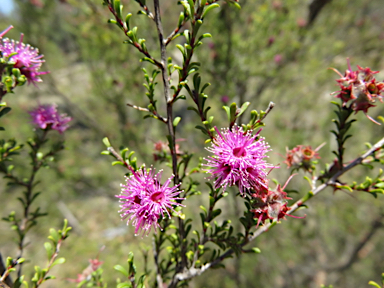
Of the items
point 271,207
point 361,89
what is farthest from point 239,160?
point 361,89

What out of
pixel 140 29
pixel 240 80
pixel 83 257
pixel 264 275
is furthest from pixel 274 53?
pixel 83 257

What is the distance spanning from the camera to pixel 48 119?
64.6 inches

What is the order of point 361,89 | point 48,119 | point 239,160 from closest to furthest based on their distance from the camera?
point 239,160 → point 361,89 → point 48,119

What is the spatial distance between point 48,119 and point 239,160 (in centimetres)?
151

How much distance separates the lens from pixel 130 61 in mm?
4438

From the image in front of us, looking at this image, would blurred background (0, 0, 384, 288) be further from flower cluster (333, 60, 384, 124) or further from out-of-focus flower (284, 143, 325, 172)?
flower cluster (333, 60, 384, 124)

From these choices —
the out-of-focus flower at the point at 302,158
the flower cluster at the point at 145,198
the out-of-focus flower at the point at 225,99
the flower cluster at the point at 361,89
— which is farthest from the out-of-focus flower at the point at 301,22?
the flower cluster at the point at 145,198

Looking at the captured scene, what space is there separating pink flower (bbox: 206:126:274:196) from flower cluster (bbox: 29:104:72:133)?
1271 mm

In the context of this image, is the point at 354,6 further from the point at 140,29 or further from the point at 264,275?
the point at 264,275

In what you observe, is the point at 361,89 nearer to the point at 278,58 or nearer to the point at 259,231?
the point at 259,231

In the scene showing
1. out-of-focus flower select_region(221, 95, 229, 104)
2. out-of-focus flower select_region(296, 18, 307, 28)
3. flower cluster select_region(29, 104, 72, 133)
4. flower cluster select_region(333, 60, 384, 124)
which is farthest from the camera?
out-of-focus flower select_region(296, 18, 307, 28)

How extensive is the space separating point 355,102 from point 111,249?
358 inches

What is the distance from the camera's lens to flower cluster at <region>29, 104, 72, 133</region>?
1.61 meters

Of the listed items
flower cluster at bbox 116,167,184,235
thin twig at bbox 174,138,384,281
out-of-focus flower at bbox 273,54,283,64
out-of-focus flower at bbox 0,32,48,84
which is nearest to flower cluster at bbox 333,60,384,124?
thin twig at bbox 174,138,384,281
